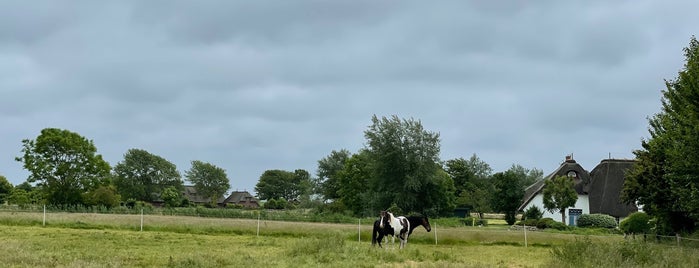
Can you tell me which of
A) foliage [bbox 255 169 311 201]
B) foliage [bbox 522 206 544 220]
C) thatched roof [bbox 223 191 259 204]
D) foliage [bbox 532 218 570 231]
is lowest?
foliage [bbox 532 218 570 231]

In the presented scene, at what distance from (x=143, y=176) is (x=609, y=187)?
81.7 m

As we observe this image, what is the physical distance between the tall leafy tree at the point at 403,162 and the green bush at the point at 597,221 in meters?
14.9

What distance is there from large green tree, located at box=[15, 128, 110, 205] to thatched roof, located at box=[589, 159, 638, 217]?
52373 millimetres

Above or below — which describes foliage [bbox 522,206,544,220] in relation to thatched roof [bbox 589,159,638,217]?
below

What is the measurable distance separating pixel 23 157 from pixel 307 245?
59861 mm

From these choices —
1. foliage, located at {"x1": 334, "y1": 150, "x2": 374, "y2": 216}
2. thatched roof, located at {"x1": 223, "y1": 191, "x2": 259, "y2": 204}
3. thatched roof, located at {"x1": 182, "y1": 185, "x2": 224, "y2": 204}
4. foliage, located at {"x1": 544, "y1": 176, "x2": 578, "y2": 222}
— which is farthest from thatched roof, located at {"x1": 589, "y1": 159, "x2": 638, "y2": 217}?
thatched roof, located at {"x1": 182, "y1": 185, "x2": 224, "y2": 204}

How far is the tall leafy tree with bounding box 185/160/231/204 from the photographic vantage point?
122438mm

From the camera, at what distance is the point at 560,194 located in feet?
172

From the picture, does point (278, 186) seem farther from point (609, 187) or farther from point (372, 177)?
point (609, 187)

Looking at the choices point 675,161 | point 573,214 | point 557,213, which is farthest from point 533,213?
point 675,161

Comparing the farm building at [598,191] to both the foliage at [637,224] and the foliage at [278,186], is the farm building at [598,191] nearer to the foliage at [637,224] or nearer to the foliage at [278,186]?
the foliage at [637,224]

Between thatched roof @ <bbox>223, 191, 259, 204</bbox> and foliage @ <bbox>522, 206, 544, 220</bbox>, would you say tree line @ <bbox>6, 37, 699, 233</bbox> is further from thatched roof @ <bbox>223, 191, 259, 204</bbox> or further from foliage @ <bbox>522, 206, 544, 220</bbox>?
thatched roof @ <bbox>223, 191, 259, 204</bbox>

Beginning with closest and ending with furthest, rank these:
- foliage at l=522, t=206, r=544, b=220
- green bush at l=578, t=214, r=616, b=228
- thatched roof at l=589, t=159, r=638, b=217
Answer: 1. green bush at l=578, t=214, r=616, b=228
2. thatched roof at l=589, t=159, r=638, b=217
3. foliage at l=522, t=206, r=544, b=220

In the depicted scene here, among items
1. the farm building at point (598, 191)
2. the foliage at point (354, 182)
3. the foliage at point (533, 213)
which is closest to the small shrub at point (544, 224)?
the farm building at point (598, 191)
